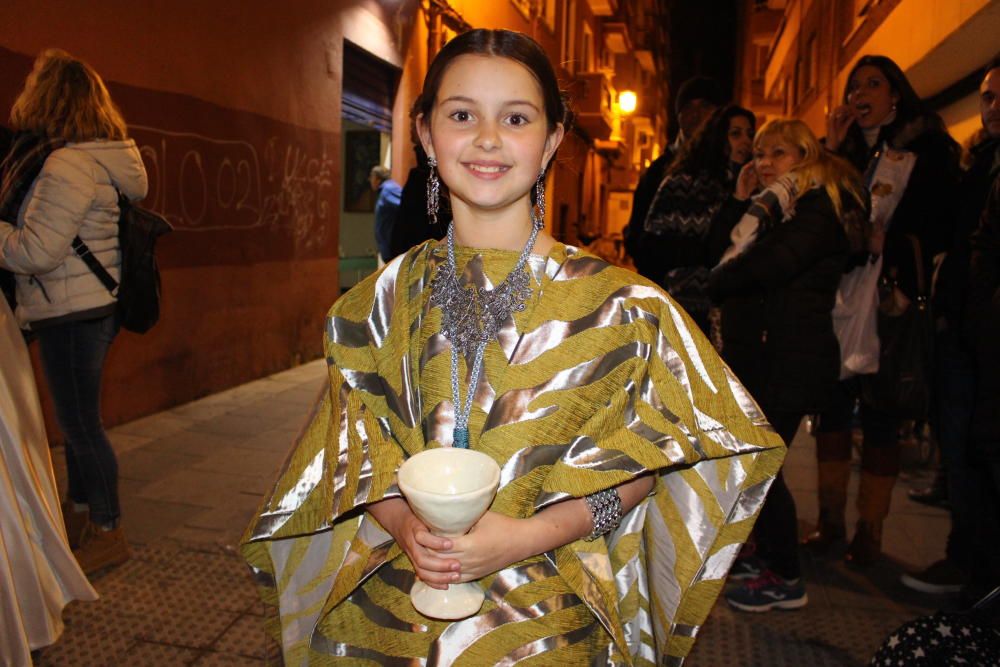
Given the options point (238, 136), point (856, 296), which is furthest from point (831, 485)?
point (238, 136)

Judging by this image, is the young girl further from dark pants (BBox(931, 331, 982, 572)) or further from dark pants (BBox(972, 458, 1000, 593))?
dark pants (BBox(931, 331, 982, 572))

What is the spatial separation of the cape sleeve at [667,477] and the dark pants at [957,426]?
2.09 meters

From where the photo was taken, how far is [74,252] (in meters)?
3.40

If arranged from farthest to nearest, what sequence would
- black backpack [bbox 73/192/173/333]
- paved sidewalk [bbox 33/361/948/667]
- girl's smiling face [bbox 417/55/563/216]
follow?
1. black backpack [bbox 73/192/173/333]
2. paved sidewalk [bbox 33/361/948/667]
3. girl's smiling face [bbox 417/55/563/216]

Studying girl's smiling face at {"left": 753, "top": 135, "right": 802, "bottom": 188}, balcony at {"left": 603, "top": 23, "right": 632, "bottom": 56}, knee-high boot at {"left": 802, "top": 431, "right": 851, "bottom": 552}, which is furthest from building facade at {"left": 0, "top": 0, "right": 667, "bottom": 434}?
balcony at {"left": 603, "top": 23, "right": 632, "bottom": 56}

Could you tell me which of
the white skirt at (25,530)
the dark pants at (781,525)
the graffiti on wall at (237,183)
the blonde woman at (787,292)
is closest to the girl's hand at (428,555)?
the white skirt at (25,530)

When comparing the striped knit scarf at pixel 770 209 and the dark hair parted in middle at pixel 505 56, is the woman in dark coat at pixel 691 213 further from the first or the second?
the dark hair parted in middle at pixel 505 56

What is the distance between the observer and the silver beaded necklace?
5.21ft

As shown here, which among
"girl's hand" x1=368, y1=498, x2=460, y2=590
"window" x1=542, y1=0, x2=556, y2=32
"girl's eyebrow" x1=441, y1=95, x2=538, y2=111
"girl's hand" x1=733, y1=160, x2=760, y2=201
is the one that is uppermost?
"window" x1=542, y1=0, x2=556, y2=32

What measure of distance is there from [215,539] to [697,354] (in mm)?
2898

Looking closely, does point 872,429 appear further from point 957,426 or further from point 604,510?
point 604,510

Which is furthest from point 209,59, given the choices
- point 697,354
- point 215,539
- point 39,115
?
point 697,354

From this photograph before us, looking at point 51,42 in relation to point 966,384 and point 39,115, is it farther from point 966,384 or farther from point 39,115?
point 966,384

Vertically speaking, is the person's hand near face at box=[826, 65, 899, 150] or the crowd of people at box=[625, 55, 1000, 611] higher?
the person's hand near face at box=[826, 65, 899, 150]
